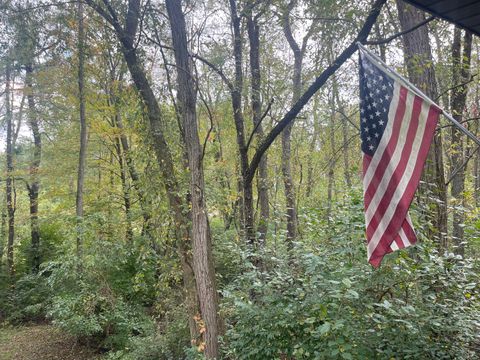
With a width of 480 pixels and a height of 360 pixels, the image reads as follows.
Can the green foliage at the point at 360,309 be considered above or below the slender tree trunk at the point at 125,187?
below

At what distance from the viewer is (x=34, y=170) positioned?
12.5 metres

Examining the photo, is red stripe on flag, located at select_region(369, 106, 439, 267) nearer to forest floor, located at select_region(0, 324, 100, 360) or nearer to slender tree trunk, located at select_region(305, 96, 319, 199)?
forest floor, located at select_region(0, 324, 100, 360)

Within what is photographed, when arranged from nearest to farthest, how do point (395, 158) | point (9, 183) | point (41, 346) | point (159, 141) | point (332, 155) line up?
point (395, 158), point (159, 141), point (41, 346), point (9, 183), point (332, 155)

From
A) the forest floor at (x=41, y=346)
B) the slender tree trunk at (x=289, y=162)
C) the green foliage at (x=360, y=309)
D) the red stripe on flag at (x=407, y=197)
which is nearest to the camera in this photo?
the red stripe on flag at (x=407, y=197)

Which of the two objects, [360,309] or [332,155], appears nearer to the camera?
[360,309]

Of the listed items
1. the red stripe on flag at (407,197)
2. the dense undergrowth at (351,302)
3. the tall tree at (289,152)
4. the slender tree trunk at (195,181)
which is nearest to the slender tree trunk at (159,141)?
the slender tree trunk at (195,181)

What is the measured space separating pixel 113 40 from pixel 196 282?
5108mm

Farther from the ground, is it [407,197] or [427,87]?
[427,87]

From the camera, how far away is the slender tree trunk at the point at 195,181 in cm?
549

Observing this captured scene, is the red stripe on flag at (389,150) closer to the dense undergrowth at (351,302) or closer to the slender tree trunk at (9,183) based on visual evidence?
the dense undergrowth at (351,302)

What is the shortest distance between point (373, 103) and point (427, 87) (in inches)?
115

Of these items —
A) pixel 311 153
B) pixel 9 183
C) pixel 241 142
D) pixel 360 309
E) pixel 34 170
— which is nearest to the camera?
pixel 360 309

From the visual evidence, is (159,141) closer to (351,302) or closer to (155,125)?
(155,125)

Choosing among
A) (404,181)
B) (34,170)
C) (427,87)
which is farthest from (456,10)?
(34,170)
